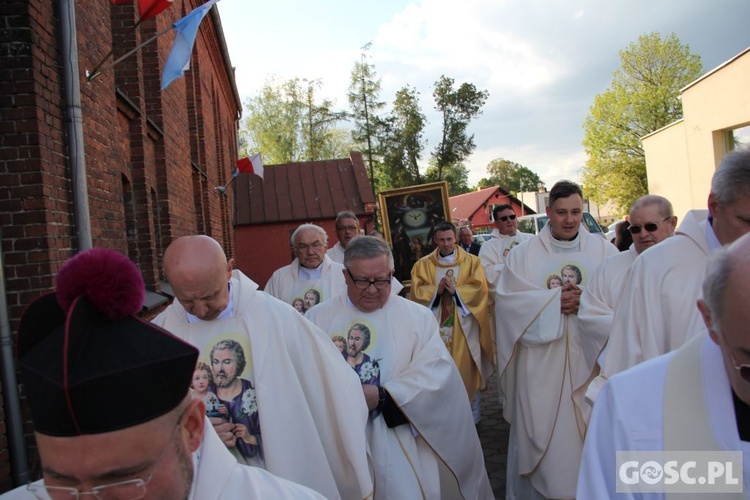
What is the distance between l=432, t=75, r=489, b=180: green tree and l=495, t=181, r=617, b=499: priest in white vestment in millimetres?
22915

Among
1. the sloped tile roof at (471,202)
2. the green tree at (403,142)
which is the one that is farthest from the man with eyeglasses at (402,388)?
the sloped tile roof at (471,202)

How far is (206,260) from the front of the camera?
2676mm

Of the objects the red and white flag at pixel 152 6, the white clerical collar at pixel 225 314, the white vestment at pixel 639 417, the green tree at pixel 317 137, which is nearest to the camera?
the white vestment at pixel 639 417

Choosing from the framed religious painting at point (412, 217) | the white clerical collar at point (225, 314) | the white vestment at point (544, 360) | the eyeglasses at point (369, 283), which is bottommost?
the white vestment at point (544, 360)

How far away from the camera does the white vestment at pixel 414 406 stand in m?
3.32

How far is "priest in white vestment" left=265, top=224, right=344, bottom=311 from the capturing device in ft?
20.3

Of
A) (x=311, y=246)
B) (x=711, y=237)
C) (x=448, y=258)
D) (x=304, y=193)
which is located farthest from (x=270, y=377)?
(x=304, y=193)

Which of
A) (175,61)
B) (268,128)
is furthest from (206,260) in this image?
(268,128)

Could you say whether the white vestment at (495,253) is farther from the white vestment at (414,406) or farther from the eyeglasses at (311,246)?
the white vestment at (414,406)

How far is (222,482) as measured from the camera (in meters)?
1.60

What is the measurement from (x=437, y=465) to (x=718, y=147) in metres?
20.1

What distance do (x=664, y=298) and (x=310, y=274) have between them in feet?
13.6

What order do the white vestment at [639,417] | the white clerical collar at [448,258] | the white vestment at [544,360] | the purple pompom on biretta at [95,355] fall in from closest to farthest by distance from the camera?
the purple pompom on biretta at [95,355] < the white vestment at [639,417] < the white vestment at [544,360] < the white clerical collar at [448,258]

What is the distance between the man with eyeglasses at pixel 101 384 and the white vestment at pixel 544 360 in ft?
11.9
